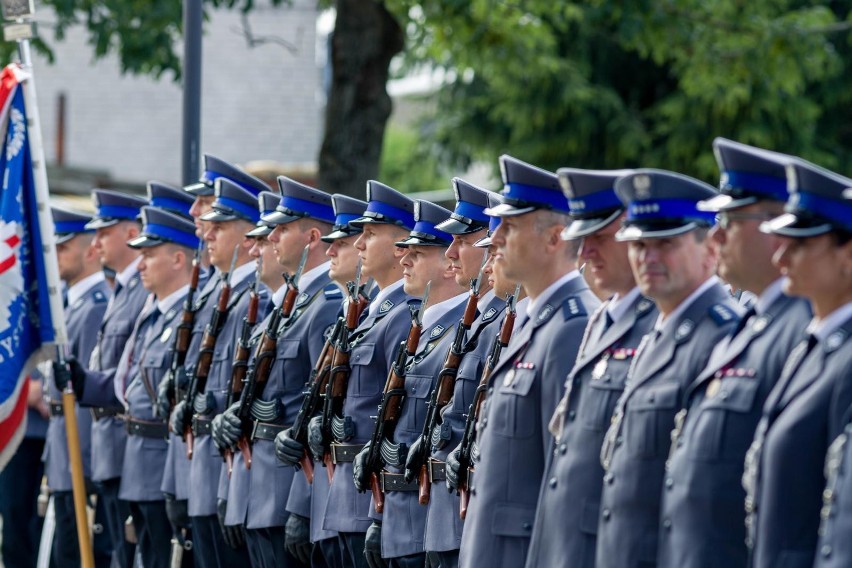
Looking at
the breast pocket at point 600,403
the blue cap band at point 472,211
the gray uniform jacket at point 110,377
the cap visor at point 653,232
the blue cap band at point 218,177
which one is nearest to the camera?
the cap visor at point 653,232

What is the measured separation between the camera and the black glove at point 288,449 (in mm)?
7008

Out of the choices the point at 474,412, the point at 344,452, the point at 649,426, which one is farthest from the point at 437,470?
the point at 649,426

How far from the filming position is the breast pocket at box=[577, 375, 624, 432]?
471 cm

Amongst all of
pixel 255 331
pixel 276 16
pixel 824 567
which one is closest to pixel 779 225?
pixel 824 567

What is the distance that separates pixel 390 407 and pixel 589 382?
1791 mm

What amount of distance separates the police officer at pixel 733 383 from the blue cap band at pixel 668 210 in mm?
193

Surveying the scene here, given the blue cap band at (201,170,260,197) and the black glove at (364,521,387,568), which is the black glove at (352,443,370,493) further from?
the blue cap band at (201,170,260,197)

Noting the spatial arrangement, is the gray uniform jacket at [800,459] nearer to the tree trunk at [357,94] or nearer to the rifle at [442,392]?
the rifle at [442,392]

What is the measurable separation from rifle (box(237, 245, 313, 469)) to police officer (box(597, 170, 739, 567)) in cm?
300

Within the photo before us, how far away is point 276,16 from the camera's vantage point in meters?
25.5

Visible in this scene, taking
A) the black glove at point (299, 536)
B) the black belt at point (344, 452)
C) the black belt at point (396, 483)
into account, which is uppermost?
the black belt at point (396, 483)

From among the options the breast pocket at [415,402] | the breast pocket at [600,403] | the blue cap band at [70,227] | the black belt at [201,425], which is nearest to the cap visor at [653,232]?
the breast pocket at [600,403]

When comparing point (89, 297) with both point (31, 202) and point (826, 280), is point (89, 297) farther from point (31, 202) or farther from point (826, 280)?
point (826, 280)

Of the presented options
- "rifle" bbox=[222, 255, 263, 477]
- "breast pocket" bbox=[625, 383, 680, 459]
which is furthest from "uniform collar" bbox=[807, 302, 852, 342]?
"rifle" bbox=[222, 255, 263, 477]
